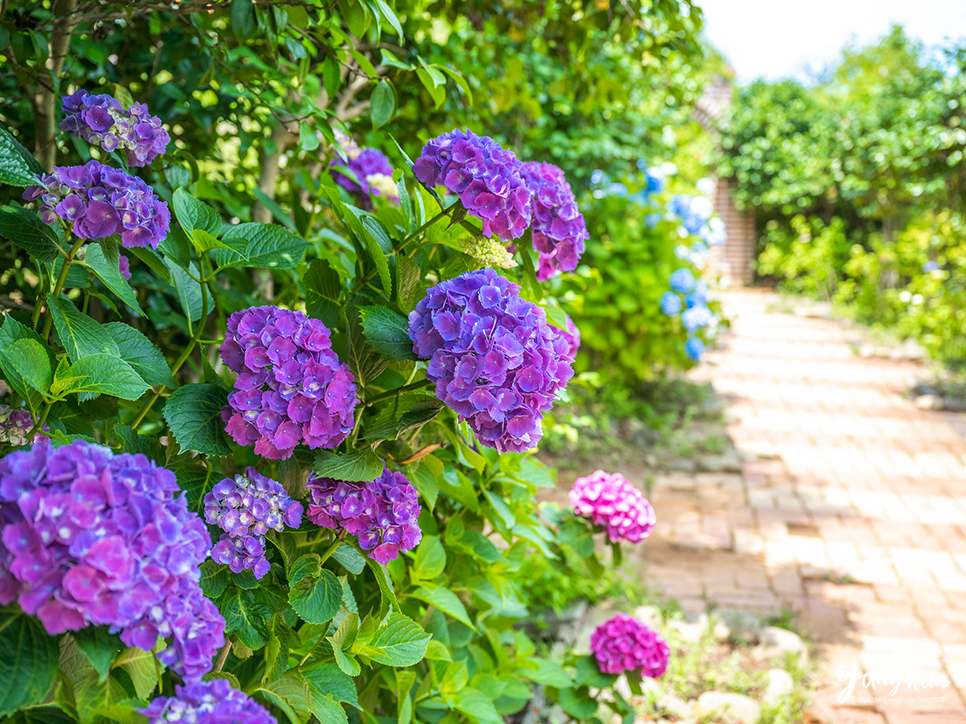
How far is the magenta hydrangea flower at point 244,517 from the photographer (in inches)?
30.9

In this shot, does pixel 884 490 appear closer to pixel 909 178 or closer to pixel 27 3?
pixel 909 178

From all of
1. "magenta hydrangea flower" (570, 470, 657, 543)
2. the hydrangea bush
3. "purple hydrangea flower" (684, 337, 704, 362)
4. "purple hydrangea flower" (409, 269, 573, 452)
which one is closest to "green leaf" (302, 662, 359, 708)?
the hydrangea bush

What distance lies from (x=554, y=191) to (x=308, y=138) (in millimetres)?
406

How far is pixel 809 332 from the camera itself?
25.3ft

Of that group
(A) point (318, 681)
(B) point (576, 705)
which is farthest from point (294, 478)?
(B) point (576, 705)

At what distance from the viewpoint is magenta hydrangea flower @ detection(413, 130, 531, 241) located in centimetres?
87

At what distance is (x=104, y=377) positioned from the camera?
0.73 meters

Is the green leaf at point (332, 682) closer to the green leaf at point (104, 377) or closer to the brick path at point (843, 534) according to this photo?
the green leaf at point (104, 377)

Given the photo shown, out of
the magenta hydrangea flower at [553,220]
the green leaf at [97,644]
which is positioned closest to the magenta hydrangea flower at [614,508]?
the magenta hydrangea flower at [553,220]

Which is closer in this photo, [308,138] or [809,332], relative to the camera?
[308,138]

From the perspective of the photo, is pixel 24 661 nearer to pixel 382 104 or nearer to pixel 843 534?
pixel 382 104

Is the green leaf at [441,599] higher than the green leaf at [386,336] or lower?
lower

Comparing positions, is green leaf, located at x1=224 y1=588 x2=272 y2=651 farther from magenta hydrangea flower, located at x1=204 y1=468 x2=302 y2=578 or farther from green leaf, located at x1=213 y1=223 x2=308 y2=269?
green leaf, located at x1=213 y1=223 x2=308 y2=269

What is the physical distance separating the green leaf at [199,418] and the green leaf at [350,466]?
0.10 meters
